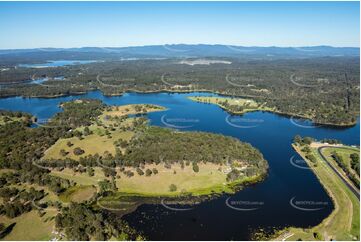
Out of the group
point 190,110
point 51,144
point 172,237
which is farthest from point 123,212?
point 190,110

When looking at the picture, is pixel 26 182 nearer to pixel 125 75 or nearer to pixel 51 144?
pixel 51 144

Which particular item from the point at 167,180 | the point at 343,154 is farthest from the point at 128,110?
the point at 343,154

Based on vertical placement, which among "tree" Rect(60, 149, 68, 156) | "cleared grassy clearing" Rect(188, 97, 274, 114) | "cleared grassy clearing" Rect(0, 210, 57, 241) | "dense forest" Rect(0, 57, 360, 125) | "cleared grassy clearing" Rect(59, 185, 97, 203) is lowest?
"cleared grassy clearing" Rect(0, 210, 57, 241)

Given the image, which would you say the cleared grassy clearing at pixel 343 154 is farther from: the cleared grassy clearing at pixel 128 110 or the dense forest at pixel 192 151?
the cleared grassy clearing at pixel 128 110

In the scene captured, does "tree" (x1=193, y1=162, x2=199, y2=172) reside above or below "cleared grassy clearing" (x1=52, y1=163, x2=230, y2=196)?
above

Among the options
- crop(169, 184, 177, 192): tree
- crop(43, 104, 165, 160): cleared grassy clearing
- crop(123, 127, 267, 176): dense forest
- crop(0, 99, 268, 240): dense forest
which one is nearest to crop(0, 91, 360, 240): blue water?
crop(0, 99, 268, 240): dense forest

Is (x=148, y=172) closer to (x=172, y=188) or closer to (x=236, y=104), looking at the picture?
(x=172, y=188)

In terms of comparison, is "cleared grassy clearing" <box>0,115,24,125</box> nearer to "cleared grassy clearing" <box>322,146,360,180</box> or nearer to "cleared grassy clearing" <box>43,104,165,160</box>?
"cleared grassy clearing" <box>43,104,165,160</box>
